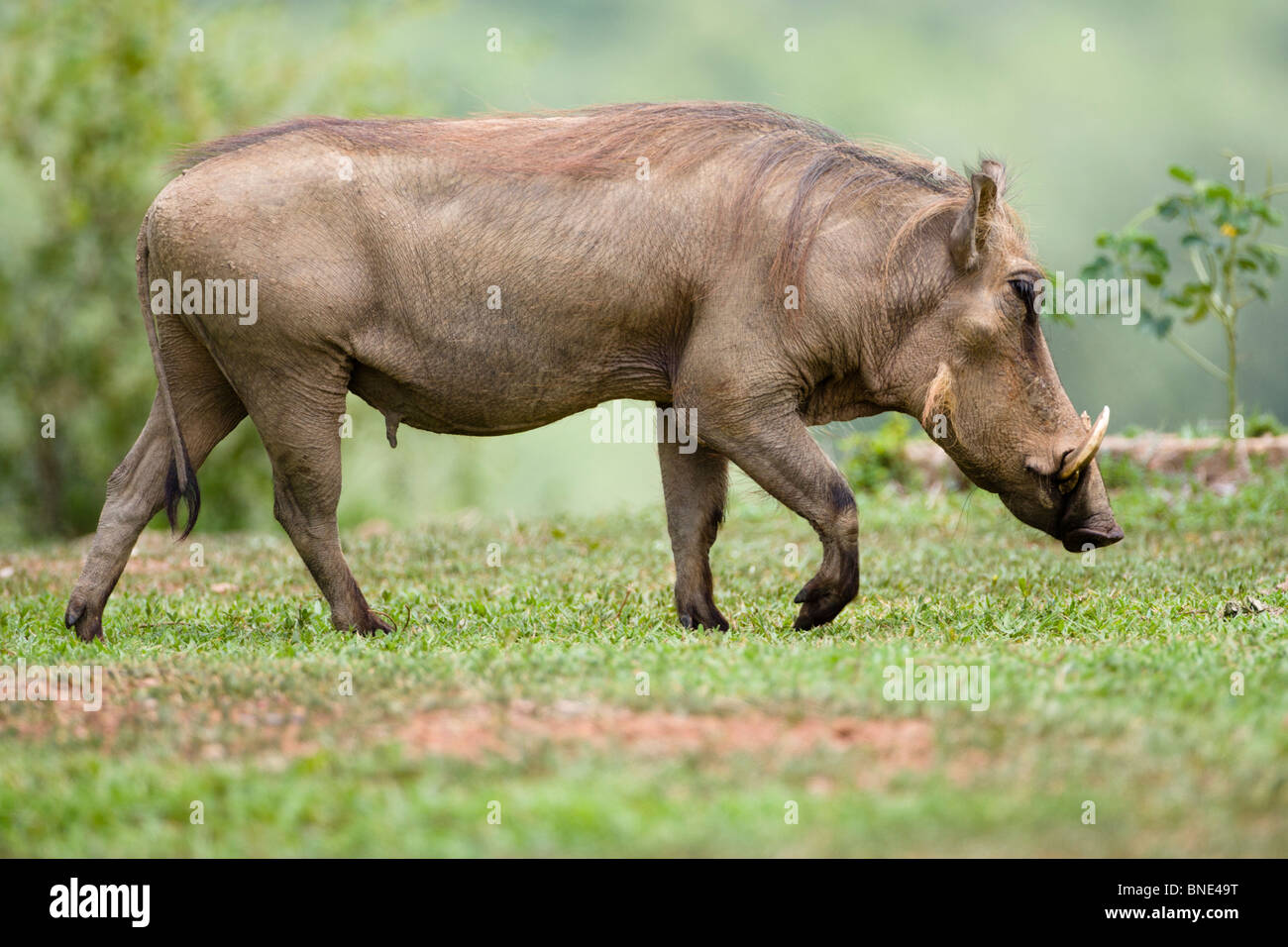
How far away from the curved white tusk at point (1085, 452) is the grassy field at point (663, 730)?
1.80 feet

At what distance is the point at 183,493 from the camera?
19.0 feet

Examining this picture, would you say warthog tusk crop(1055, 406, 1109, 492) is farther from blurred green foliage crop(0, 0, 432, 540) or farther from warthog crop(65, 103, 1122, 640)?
blurred green foliage crop(0, 0, 432, 540)

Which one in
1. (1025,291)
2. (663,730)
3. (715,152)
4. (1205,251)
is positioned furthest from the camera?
(1205,251)

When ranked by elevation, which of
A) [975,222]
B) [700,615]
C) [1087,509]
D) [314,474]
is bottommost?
[700,615]

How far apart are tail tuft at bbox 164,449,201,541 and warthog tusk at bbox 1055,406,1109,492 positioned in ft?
10.7

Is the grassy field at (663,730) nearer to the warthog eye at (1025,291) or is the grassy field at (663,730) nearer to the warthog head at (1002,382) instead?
the warthog head at (1002,382)

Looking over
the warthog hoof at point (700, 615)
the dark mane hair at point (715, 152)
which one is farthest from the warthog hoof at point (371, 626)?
the dark mane hair at point (715, 152)

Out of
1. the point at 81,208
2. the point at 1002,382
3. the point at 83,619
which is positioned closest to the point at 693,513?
the point at 1002,382

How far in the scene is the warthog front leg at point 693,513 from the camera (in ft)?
19.5

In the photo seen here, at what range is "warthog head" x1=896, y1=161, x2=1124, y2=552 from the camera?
216 inches

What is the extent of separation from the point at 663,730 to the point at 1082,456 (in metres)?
2.52

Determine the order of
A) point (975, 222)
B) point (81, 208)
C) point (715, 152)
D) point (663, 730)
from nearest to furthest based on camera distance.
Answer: point (663, 730), point (975, 222), point (715, 152), point (81, 208)

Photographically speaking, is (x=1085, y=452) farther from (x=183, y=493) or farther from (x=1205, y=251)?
(x=1205, y=251)
